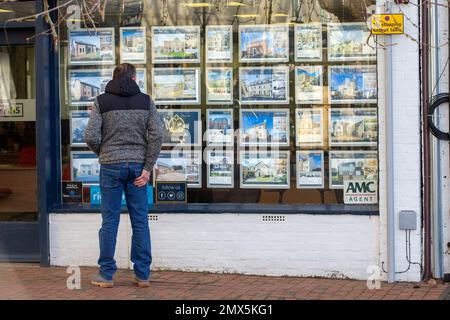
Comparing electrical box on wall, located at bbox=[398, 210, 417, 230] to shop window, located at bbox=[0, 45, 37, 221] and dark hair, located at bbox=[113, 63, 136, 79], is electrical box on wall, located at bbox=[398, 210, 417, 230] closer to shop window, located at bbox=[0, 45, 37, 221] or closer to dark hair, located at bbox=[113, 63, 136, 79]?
dark hair, located at bbox=[113, 63, 136, 79]

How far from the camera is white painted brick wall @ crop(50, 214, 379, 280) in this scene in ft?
25.5

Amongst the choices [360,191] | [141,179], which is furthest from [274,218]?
[141,179]

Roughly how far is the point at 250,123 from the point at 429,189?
1.93 m

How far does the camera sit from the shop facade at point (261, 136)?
300 inches

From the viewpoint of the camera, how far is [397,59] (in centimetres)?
761

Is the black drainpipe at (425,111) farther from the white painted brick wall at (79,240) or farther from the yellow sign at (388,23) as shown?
the white painted brick wall at (79,240)

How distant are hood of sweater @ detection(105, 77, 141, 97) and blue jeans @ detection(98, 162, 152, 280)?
628mm

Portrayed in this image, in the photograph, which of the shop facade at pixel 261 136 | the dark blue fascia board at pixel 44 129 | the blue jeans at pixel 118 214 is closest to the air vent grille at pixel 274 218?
the shop facade at pixel 261 136

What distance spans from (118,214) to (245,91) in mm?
1970

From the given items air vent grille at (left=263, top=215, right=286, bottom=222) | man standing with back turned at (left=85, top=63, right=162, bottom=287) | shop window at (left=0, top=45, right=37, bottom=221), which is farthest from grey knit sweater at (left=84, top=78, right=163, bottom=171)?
shop window at (left=0, top=45, right=37, bottom=221)

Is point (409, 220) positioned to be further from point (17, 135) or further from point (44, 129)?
point (17, 135)

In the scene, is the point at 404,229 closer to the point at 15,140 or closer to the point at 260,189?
the point at 260,189

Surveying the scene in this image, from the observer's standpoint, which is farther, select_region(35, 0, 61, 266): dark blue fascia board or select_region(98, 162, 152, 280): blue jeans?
select_region(35, 0, 61, 266): dark blue fascia board

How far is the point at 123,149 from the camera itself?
7156 mm
